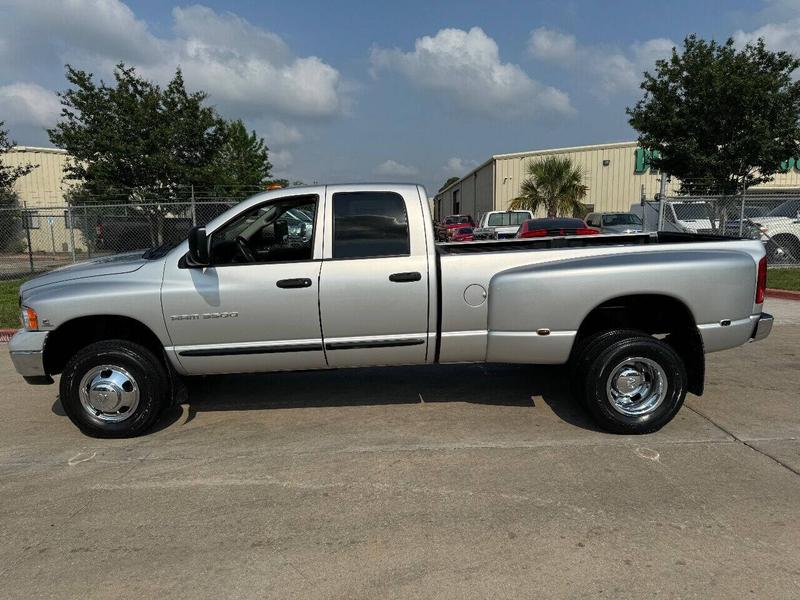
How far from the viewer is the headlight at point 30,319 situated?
14.3 feet

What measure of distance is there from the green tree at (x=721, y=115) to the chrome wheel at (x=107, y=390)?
1667 centimetres

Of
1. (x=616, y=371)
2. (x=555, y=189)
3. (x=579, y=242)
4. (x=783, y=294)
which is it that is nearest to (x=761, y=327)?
(x=616, y=371)

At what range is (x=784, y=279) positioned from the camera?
12695 millimetres

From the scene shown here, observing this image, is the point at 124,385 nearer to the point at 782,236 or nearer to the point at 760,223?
the point at 760,223

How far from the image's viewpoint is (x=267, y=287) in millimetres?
4348

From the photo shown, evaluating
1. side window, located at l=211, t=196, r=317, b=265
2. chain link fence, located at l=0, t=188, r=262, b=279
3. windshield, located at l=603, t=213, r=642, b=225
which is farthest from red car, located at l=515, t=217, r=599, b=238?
side window, located at l=211, t=196, r=317, b=265

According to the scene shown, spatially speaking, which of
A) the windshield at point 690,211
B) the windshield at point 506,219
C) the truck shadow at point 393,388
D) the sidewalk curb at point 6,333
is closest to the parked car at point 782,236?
the windshield at point 690,211

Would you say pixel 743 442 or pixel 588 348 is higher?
pixel 588 348

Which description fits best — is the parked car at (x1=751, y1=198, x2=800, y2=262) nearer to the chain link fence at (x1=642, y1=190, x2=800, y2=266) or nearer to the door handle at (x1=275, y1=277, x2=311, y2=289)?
the chain link fence at (x1=642, y1=190, x2=800, y2=266)

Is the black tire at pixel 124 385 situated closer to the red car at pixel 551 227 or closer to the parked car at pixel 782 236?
the red car at pixel 551 227

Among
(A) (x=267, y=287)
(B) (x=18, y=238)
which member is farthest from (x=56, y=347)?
(B) (x=18, y=238)

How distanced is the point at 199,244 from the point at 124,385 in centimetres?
131

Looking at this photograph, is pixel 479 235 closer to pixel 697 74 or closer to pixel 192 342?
pixel 697 74

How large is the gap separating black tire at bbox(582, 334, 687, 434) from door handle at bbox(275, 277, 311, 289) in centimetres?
223
